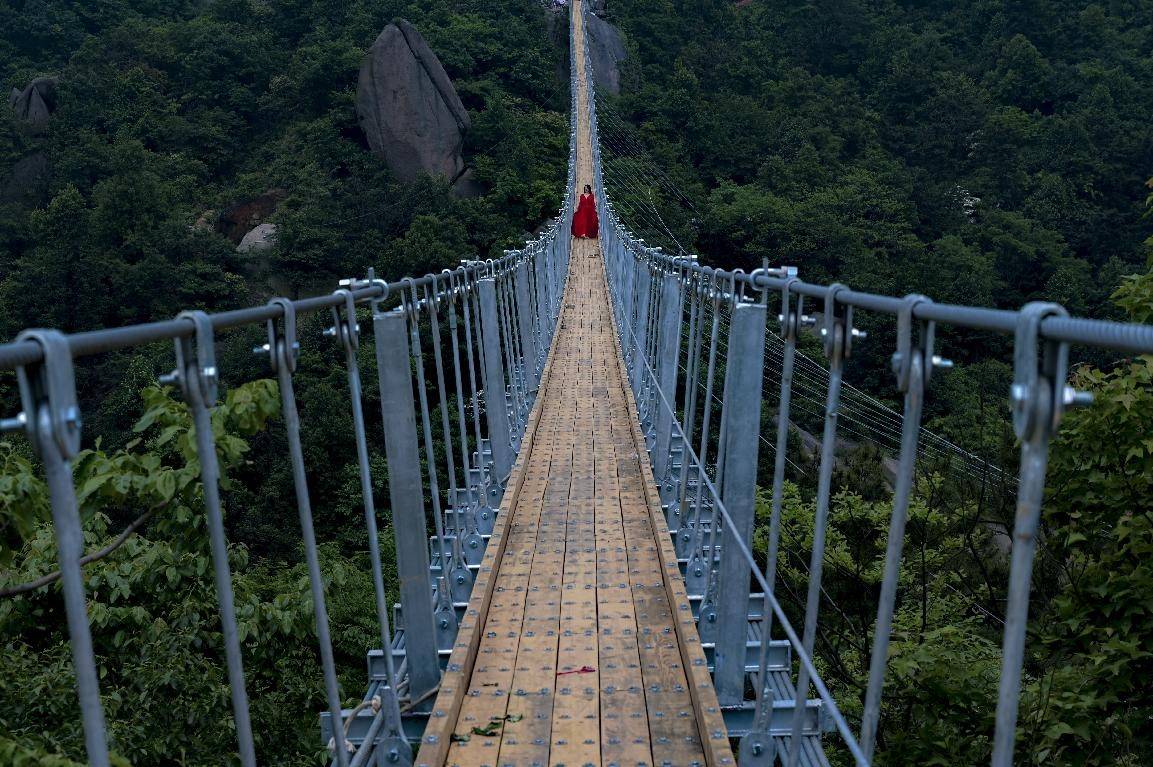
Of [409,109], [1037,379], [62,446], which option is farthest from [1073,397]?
[409,109]

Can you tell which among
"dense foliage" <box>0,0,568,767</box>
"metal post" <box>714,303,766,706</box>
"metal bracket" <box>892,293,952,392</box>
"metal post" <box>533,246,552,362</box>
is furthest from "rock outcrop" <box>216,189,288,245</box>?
"metal bracket" <box>892,293,952,392</box>

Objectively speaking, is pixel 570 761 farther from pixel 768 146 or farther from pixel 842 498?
pixel 768 146

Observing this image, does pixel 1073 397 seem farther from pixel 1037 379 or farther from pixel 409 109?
pixel 409 109

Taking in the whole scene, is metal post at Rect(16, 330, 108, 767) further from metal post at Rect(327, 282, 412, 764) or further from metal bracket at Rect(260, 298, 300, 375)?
metal post at Rect(327, 282, 412, 764)

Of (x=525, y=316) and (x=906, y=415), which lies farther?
(x=525, y=316)

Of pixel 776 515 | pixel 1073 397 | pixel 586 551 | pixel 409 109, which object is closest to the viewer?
pixel 1073 397

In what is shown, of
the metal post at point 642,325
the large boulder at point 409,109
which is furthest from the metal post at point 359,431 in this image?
the large boulder at point 409,109
